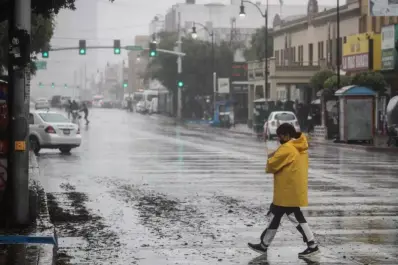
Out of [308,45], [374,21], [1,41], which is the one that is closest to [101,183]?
[1,41]

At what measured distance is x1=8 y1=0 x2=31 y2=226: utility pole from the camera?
1270 cm

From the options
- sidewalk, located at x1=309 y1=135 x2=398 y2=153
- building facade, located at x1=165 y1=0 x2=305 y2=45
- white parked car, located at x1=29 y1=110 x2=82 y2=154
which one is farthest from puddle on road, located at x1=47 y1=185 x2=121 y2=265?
building facade, located at x1=165 y1=0 x2=305 y2=45

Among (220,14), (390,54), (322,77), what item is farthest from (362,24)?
(220,14)

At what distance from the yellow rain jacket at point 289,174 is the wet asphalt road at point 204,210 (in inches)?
18.6

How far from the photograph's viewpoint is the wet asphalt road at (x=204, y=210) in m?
11.8

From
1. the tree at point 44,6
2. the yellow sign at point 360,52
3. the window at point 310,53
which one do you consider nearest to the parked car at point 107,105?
the window at point 310,53

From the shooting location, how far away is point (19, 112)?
42.2 ft

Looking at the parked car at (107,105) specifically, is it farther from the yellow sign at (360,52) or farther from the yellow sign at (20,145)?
the yellow sign at (20,145)

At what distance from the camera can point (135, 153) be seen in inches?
1335

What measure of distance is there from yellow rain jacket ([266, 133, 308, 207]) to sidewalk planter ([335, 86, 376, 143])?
31.7 m

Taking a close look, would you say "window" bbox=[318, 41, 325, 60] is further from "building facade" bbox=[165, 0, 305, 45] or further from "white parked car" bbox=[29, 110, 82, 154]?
"building facade" bbox=[165, 0, 305, 45]

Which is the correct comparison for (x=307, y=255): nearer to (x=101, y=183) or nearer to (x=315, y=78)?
(x=101, y=183)

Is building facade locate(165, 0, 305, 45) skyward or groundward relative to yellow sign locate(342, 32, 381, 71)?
skyward

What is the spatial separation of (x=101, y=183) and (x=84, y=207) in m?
4.91
